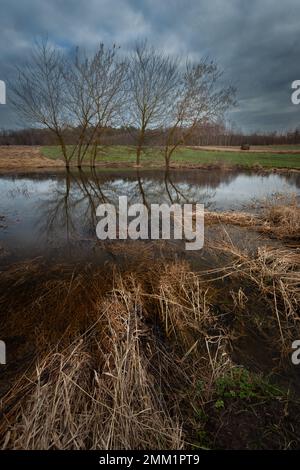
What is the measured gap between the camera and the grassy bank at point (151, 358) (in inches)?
69.6

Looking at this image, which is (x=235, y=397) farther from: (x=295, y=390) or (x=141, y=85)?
(x=141, y=85)

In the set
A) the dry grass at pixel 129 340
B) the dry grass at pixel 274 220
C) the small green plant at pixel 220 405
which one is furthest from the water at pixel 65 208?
the small green plant at pixel 220 405

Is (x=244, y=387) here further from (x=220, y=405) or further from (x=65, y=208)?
(x=65, y=208)

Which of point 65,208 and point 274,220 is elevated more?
point 65,208

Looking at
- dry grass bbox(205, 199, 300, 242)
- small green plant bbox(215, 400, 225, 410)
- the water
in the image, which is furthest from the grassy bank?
dry grass bbox(205, 199, 300, 242)

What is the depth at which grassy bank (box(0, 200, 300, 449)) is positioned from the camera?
1.77 metres

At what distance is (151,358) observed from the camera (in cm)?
249

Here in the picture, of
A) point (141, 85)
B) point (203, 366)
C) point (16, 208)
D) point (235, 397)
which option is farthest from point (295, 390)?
point (141, 85)

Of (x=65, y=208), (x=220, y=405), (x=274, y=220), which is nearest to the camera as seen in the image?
(x=220, y=405)

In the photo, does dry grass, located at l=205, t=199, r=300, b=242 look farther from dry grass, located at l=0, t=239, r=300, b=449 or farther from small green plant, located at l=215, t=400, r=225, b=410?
small green plant, located at l=215, t=400, r=225, b=410

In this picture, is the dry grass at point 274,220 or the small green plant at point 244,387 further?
the dry grass at point 274,220

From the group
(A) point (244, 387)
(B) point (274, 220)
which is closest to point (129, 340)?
(A) point (244, 387)

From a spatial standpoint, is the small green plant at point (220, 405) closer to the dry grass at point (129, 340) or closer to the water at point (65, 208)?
the dry grass at point (129, 340)

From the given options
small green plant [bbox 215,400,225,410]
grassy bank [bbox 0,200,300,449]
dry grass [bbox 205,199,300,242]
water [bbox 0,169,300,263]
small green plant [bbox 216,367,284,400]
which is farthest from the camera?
dry grass [bbox 205,199,300,242]
